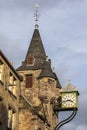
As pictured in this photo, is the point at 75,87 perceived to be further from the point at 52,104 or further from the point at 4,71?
the point at 52,104

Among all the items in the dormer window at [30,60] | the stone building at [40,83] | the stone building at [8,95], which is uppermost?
the dormer window at [30,60]

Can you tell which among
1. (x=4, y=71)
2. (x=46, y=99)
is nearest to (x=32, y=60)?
(x=46, y=99)

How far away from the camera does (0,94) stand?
47656 millimetres

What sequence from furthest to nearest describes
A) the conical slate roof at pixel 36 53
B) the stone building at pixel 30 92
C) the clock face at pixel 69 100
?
the conical slate roof at pixel 36 53, the clock face at pixel 69 100, the stone building at pixel 30 92

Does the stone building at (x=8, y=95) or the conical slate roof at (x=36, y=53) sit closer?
the stone building at (x=8, y=95)

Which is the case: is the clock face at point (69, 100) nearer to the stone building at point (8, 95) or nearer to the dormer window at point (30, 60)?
the stone building at point (8, 95)

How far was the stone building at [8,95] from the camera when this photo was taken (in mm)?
48219

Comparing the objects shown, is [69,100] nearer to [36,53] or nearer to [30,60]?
[30,60]

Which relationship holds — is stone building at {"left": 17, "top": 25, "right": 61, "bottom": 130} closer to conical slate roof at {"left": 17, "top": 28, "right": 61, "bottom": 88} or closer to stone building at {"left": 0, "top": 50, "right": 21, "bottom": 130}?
conical slate roof at {"left": 17, "top": 28, "right": 61, "bottom": 88}

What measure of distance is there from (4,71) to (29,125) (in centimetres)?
842

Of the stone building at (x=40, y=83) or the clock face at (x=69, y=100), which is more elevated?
the stone building at (x=40, y=83)

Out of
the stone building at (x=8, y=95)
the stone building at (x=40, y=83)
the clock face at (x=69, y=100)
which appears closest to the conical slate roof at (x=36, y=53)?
the stone building at (x=40, y=83)

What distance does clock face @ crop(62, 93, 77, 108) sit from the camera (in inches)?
2089

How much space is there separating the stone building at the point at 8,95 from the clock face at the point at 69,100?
478 centimetres
